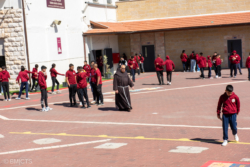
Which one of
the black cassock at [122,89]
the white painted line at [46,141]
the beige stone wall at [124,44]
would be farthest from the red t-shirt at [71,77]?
the beige stone wall at [124,44]

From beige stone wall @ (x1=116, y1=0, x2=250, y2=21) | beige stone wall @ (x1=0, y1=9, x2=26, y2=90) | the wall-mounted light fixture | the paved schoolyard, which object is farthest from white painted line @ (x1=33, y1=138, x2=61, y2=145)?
beige stone wall @ (x1=116, y1=0, x2=250, y2=21)

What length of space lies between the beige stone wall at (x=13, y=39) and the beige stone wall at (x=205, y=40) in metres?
15.1

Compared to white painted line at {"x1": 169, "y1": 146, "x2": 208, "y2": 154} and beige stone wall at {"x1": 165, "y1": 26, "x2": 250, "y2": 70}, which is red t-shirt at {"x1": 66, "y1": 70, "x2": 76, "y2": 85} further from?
beige stone wall at {"x1": 165, "y1": 26, "x2": 250, "y2": 70}

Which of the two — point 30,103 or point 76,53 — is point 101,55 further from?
point 30,103

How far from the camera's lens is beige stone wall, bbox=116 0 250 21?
32875 mm

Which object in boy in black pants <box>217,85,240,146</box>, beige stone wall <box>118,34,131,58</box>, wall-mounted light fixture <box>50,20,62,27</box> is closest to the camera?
boy in black pants <box>217,85,240,146</box>

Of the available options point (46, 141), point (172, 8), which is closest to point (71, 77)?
point (46, 141)

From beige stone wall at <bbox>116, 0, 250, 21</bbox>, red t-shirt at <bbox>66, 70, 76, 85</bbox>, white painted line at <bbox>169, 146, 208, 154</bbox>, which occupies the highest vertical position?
beige stone wall at <bbox>116, 0, 250, 21</bbox>

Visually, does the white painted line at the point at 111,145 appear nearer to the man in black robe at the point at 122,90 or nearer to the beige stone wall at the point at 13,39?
the man in black robe at the point at 122,90

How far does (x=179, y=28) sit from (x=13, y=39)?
48.6 feet

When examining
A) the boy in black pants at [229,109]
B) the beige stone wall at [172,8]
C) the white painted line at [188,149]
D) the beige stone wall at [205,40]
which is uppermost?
the beige stone wall at [172,8]

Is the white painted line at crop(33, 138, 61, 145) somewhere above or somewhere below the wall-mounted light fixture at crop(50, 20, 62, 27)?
below

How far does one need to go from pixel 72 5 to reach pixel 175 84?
36.0 feet

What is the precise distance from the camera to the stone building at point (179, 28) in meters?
32.2
